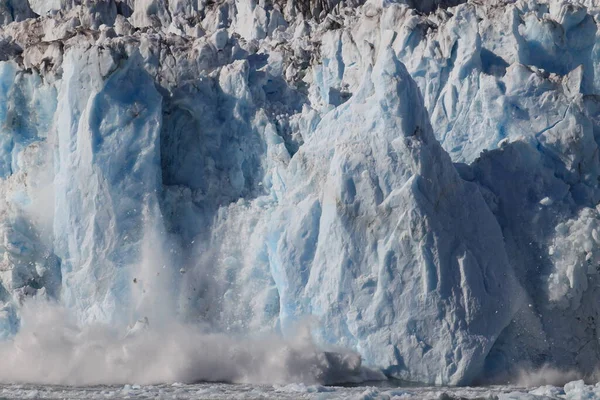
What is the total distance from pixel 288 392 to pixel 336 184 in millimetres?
3648

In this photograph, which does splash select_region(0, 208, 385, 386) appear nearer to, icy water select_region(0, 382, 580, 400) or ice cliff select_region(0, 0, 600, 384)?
ice cliff select_region(0, 0, 600, 384)

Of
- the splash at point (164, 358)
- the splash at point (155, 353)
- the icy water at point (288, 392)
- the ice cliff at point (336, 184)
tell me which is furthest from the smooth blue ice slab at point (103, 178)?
the icy water at point (288, 392)

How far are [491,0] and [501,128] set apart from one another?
153 inches

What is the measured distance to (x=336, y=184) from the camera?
805 inches

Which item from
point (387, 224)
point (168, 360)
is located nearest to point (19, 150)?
point (168, 360)

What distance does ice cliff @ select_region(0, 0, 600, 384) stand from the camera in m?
20.1

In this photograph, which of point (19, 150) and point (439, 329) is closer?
point (439, 329)

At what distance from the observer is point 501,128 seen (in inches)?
881

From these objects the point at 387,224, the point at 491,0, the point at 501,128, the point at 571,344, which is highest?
the point at 491,0

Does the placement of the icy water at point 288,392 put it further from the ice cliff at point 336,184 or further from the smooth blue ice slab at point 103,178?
the smooth blue ice slab at point 103,178

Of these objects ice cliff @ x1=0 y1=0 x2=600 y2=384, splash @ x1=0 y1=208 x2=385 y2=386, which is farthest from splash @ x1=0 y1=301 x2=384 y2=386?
ice cliff @ x1=0 y1=0 x2=600 y2=384

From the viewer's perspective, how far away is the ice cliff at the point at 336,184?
20.1 m

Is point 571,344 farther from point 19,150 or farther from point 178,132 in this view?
point 19,150

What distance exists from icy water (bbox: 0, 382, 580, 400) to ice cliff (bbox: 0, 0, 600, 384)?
1299 millimetres
